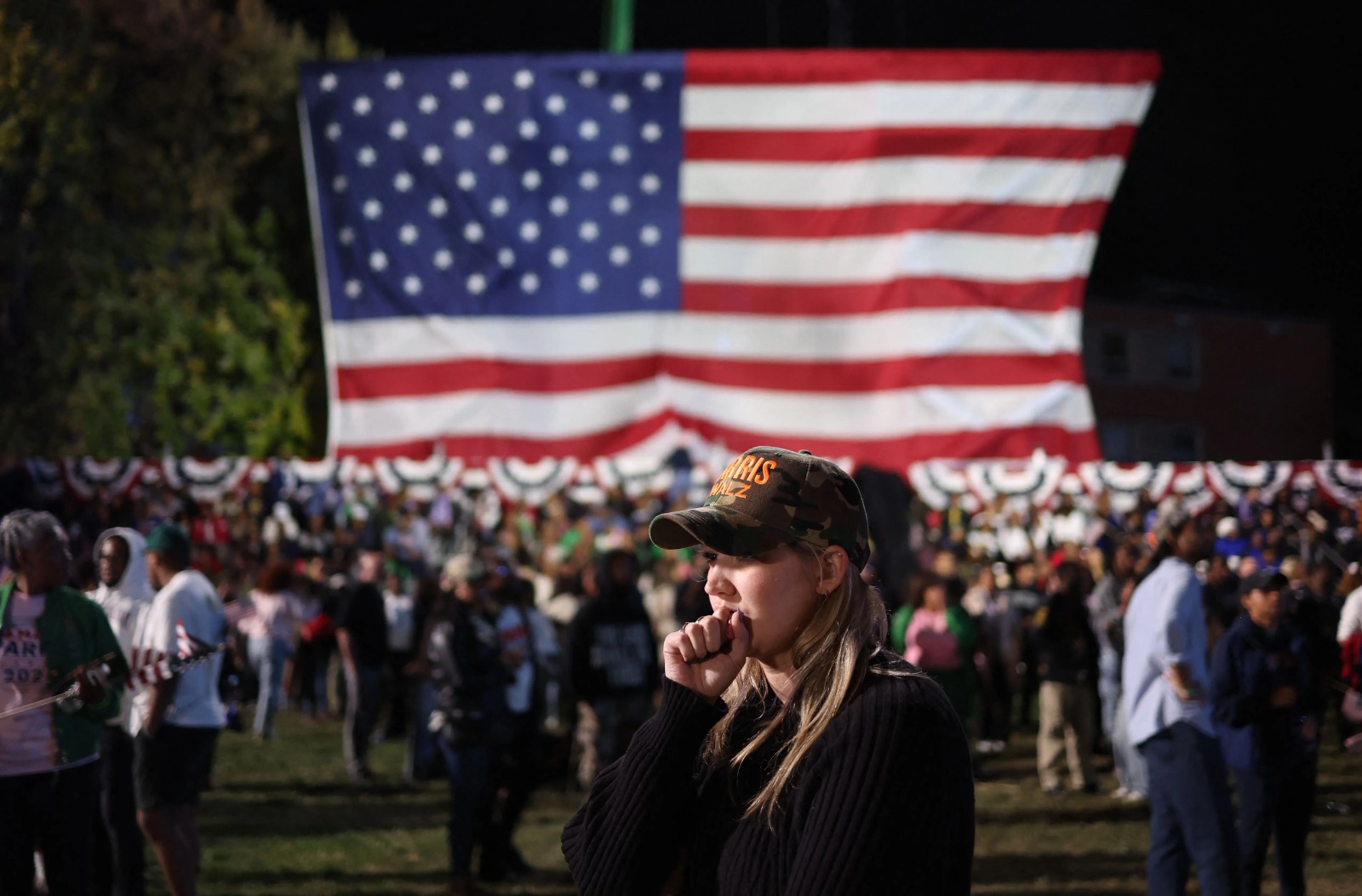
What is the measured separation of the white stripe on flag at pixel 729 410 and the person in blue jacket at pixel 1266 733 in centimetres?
849

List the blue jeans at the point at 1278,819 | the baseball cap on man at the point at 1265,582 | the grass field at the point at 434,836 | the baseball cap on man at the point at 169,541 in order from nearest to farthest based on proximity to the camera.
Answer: the baseball cap on man at the point at 169,541
the blue jeans at the point at 1278,819
the baseball cap on man at the point at 1265,582
the grass field at the point at 434,836

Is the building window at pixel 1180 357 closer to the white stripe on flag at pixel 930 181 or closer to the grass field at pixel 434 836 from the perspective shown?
the white stripe on flag at pixel 930 181

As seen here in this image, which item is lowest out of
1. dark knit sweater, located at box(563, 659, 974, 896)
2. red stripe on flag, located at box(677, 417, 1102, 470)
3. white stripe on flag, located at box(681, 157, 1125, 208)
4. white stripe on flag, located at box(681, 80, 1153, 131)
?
red stripe on flag, located at box(677, 417, 1102, 470)

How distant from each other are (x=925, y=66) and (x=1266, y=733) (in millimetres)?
10330

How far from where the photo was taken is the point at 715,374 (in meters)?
16.5

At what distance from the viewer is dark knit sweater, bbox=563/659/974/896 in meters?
2.16

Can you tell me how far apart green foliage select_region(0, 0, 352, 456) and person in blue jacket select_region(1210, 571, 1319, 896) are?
22.5m

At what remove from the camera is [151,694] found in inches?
271

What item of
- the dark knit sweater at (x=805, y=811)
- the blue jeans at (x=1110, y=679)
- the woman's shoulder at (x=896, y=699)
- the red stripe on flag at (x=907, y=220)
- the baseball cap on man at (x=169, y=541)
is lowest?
the blue jeans at (x=1110, y=679)

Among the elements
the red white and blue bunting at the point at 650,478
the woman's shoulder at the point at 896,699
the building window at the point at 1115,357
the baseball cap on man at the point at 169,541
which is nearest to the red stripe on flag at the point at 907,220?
the red white and blue bunting at the point at 650,478

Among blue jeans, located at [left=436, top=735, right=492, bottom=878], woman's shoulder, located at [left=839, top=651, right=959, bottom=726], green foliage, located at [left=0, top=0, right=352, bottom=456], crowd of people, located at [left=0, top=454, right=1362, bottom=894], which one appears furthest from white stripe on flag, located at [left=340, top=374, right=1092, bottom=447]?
woman's shoulder, located at [left=839, top=651, right=959, bottom=726]

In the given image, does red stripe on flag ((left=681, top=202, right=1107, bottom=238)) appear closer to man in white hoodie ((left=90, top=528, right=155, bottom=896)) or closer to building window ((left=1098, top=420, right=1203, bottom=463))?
man in white hoodie ((left=90, top=528, right=155, bottom=896))

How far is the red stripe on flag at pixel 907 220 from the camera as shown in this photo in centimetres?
1648

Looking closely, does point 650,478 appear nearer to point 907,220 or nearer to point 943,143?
point 907,220
